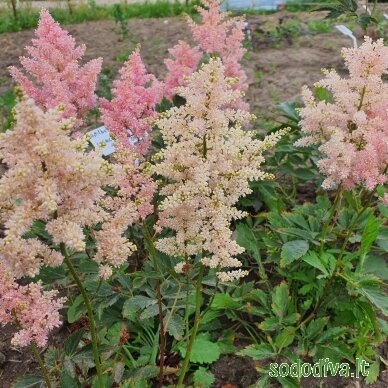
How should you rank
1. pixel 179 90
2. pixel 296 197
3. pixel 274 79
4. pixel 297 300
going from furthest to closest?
pixel 274 79 < pixel 296 197 < pixel 297 300 < pixel 179 90

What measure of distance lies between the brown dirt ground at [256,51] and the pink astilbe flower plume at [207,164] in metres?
2.85

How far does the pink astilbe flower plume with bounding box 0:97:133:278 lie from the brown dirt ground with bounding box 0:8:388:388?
327cm

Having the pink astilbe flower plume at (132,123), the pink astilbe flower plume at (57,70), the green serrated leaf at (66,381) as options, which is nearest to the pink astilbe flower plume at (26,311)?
the green serrated leaf at (66,381)

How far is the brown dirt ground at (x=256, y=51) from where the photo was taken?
550cm

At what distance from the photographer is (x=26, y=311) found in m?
1.78

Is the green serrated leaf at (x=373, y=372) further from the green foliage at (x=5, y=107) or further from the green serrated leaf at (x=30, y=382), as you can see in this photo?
the green foliage at (x=5, y=107)

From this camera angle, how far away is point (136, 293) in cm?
256

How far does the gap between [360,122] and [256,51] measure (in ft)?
15.0

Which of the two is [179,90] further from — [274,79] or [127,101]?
[274,79]

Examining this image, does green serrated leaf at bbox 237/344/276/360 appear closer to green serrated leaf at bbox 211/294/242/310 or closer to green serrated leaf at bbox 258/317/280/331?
green serrated leaf at bbox 258/317/280/331

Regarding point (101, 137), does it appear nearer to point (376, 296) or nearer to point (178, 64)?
point (178, 64)

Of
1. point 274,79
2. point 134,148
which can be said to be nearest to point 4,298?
point 134,148

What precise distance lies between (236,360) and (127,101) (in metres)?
1.35

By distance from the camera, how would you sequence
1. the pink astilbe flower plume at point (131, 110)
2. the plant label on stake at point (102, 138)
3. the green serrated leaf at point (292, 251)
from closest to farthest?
the green serrated leaf at point (292, 251) < the pink astilbe flower plume at point (131, 110) < the plant label on stake at point (102, 138)
